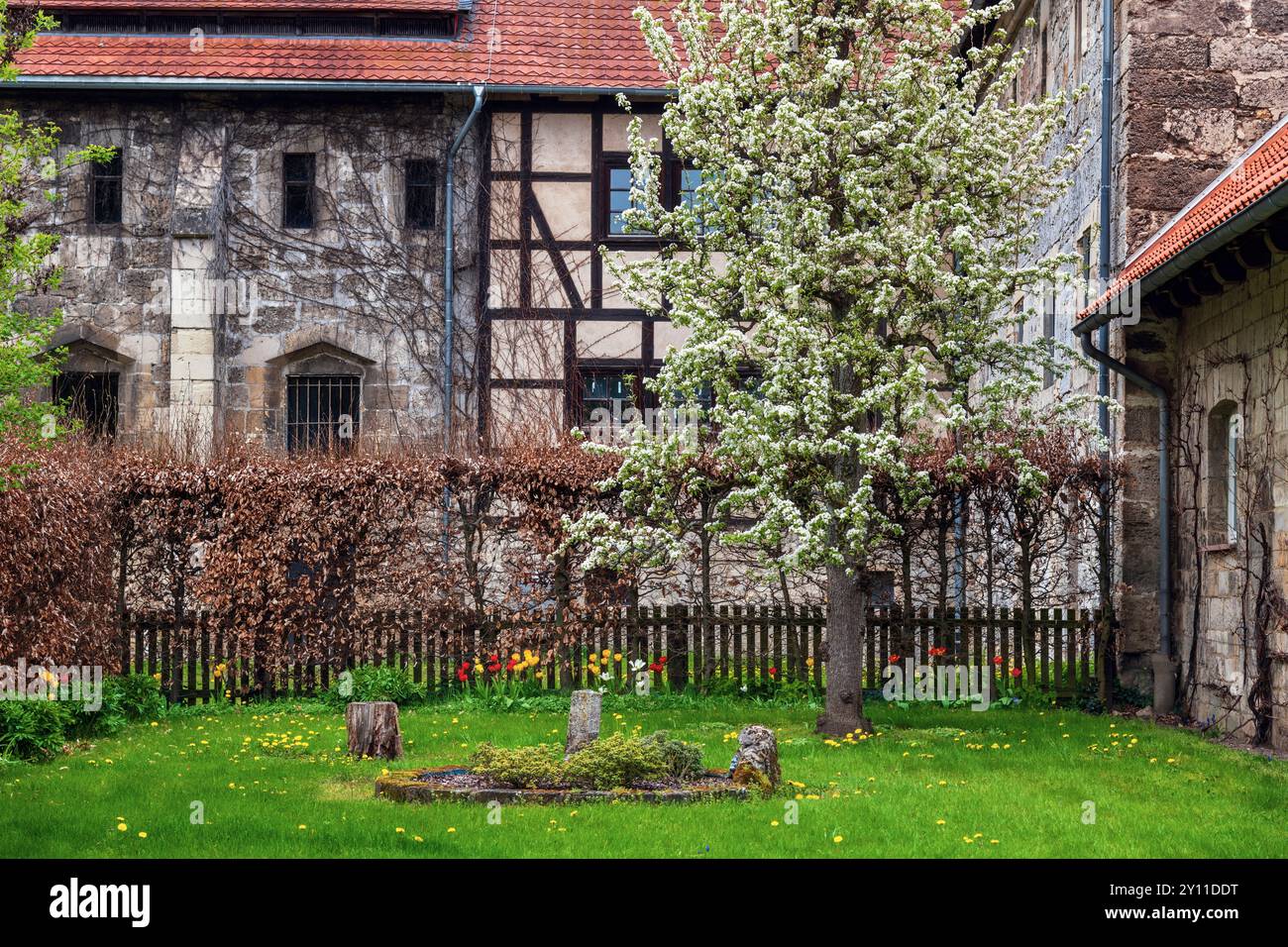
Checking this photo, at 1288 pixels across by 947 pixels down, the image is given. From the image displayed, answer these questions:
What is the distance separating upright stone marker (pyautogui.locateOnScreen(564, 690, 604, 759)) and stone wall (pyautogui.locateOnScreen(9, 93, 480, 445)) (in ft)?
38.9

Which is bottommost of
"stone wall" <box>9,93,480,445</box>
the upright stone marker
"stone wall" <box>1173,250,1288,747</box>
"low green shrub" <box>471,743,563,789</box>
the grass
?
the grass

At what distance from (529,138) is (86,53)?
20.3 ft

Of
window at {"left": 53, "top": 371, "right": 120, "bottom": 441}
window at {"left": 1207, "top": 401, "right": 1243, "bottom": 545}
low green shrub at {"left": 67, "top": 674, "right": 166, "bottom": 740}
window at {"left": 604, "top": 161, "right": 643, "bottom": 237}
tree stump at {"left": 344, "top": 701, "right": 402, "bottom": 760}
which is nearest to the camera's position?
tree stump at {"left": 344, "top": 701, "right": 402, "bottom": 760}

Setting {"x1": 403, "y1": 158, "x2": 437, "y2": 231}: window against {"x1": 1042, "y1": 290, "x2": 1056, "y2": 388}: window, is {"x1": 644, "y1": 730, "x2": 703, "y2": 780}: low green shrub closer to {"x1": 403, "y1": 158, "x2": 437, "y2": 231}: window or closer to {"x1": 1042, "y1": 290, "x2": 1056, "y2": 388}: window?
{"x1": 1042, "y1": 290, "x2": 1056, "y2": 388}: window

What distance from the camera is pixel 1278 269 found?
11.8 m

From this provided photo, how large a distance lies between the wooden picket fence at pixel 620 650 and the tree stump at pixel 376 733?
13.8ft

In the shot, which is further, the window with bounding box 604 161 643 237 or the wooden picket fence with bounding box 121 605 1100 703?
the window with bounding box 604 161 643 237

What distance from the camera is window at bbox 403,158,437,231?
22.2m

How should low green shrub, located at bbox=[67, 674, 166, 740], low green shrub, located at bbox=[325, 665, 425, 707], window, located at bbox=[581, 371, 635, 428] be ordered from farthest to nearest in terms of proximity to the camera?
window, located at bbox=[581, 371, 635, 428] < low green shrub, located at bbox=[325, 665, 425, 707] < low green shrub, located at bbox=[67, 674, 166, 740]

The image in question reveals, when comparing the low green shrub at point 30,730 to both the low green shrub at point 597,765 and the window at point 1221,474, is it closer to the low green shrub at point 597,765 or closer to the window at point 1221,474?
the low green shrub at point 597,765

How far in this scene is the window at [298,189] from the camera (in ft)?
73.0

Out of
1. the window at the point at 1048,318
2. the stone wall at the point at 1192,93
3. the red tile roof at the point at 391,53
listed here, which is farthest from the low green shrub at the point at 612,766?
the red tile roof at the point at 391,53

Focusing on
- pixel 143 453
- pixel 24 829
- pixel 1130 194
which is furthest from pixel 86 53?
pixel 24 829

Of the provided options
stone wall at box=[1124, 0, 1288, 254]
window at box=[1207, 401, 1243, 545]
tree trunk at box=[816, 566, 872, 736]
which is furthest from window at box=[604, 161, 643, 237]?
window at box=[1207, 401, 1243, 545]
